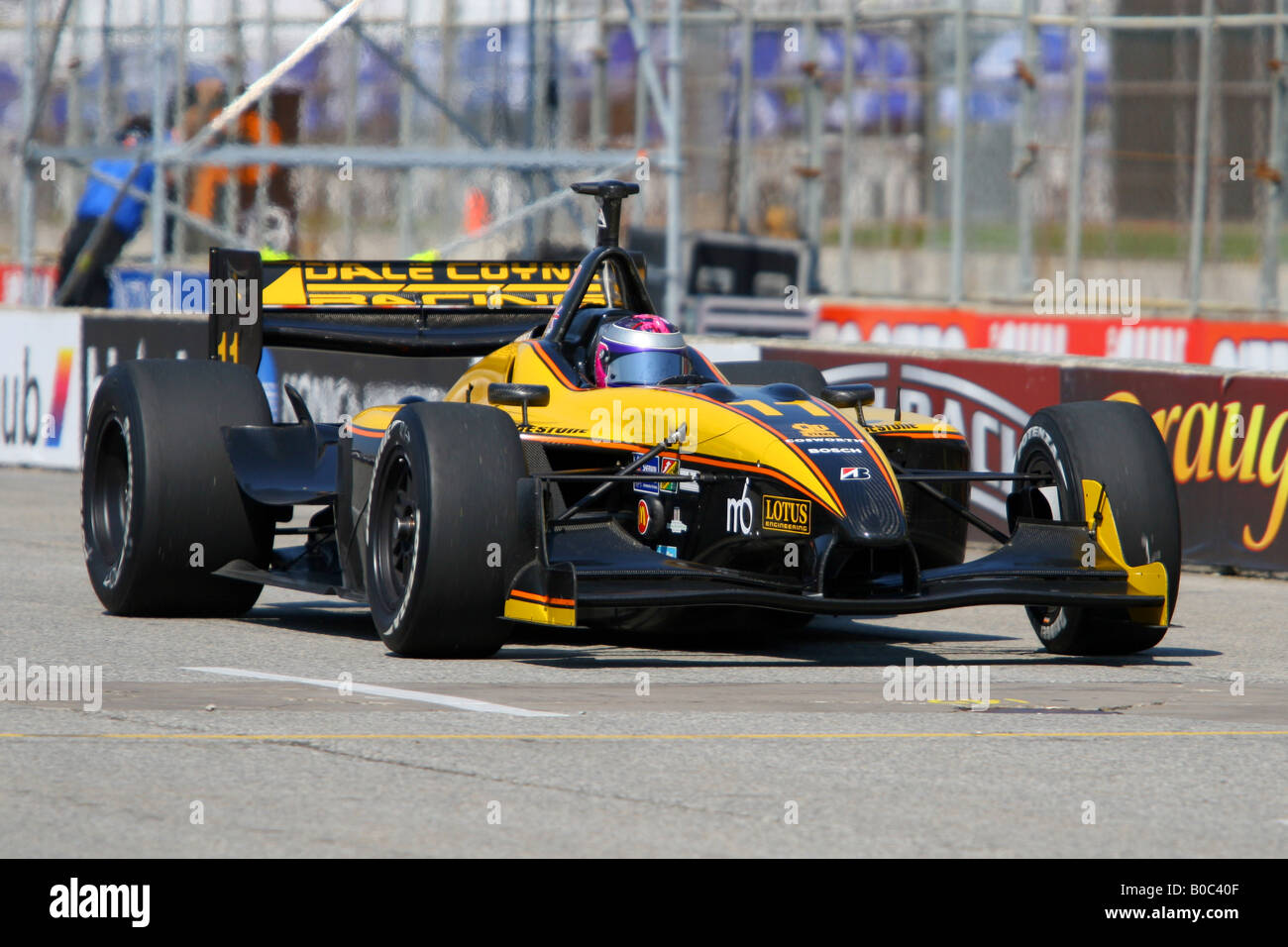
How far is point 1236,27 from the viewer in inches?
916

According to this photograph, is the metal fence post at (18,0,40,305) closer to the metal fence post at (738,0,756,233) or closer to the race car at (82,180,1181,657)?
the metal fence post at (738,0,756,233)

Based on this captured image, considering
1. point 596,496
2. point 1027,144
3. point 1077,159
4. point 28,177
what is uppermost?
point 1027,144

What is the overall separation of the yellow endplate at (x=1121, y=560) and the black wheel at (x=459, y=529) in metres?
2.31

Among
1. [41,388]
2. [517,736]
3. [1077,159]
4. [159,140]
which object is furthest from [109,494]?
[1077,159]

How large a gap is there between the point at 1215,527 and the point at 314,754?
766 cm

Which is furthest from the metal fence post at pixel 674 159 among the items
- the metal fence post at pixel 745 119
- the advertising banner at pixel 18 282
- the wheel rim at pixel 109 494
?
the advertising banner at pixel 18 282

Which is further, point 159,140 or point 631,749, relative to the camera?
point 159,140

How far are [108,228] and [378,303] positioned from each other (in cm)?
1570

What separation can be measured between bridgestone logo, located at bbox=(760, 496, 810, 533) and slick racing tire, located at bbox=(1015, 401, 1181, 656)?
1271 millimetres

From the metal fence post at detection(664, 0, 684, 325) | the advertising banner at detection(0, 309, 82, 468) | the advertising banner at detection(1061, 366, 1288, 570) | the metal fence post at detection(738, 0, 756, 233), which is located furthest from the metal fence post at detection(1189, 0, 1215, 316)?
the advertising banner at detection(0, 309, 82, 468)

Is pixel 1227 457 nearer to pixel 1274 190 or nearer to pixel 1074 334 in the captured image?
pixel 1074 334

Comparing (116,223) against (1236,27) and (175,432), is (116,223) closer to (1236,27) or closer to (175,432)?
(1236,27)

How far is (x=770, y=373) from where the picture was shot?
11.6 m
